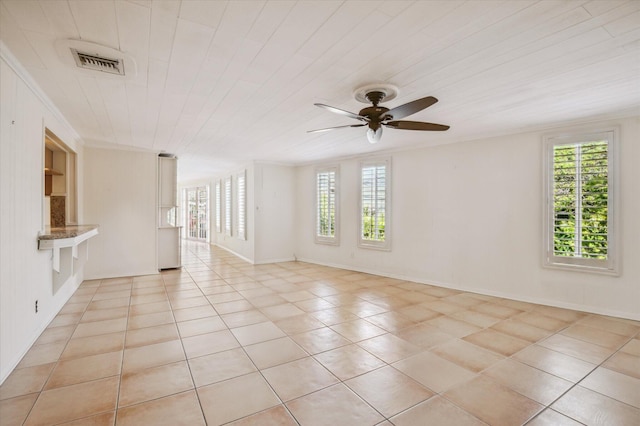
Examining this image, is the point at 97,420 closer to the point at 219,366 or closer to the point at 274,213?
the point at 219,366

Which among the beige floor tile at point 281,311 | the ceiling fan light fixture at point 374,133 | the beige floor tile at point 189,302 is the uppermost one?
the ceiling fan light fixture at point 374,133

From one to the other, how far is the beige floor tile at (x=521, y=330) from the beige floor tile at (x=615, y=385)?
2.03 feet

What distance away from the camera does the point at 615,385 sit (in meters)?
2.20

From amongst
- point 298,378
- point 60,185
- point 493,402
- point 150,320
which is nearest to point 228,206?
point 60,185

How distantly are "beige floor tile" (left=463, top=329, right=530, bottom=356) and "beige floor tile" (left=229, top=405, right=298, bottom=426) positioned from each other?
78.2 inches

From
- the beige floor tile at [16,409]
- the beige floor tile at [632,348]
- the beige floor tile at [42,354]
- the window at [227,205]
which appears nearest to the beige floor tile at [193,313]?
the beige floor tile at [42,354]

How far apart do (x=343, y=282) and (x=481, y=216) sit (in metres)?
2.46

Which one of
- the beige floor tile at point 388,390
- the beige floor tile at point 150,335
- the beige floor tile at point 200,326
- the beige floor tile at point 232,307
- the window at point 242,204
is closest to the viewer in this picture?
the beige floor tile at point 388,390

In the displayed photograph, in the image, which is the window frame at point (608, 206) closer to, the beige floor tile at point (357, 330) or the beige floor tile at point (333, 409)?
the beige floor tile at point (357, 330)

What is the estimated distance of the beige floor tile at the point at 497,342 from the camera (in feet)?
9.09

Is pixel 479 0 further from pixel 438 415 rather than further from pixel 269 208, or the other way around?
pixel 269 208

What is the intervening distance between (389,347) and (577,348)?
1753 mm

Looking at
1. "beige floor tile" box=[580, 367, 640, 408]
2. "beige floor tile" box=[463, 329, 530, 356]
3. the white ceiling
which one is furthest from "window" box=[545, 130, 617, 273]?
"beige floor tile" box=[580, 367, 640, 408]

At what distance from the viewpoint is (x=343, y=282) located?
5.28 meters
